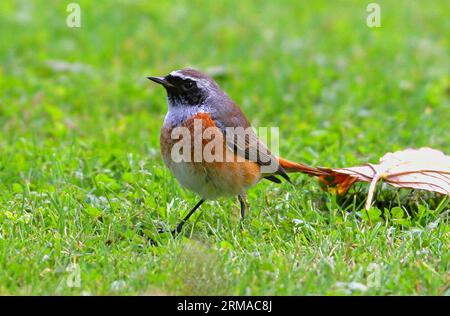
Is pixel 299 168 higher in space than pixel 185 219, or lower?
higher

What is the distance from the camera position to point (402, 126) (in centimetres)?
830

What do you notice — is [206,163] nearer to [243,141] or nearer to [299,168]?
[243,141]

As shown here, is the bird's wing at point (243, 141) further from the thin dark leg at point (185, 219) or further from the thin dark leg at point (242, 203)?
the thin dark leg at point (185, 219)

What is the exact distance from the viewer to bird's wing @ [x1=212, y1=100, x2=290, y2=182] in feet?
19.1

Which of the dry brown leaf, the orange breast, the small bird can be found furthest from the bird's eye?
the dry brown leaf

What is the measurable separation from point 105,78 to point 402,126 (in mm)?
3607

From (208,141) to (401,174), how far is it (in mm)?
1495

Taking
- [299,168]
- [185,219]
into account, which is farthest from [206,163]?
[299,168]

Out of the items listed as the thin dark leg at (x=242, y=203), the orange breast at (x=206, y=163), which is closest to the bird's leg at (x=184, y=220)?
the orange breast at (x=206, y=163)

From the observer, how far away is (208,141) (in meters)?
5.61

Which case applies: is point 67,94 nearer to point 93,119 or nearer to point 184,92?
point 93,119

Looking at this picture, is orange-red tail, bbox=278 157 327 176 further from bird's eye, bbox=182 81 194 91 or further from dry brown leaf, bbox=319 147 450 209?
bird's eye, bbox=182 81 194 91

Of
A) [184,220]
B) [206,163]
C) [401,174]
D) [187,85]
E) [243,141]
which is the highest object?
[187,85]
